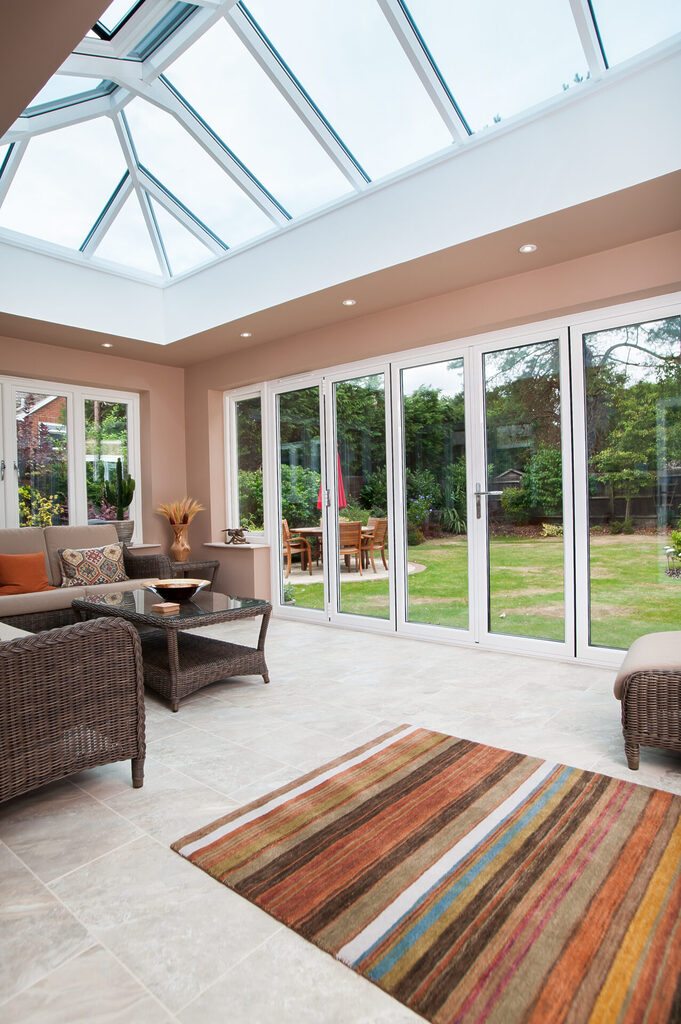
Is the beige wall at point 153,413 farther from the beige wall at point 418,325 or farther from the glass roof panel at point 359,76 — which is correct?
the glass roof panel at point 359,76

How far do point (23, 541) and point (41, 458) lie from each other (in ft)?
3.13

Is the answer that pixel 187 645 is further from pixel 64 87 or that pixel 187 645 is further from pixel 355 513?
pixel 64 87

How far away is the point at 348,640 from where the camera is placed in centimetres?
486

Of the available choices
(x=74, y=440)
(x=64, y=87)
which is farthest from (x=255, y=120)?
(x=74, y=440)

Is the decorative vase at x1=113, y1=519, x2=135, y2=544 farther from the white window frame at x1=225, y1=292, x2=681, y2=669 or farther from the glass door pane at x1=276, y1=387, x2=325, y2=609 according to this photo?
the white window frame at x1=225, y1=292, x2=681, y2=669

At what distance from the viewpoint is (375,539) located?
5105 millimetres

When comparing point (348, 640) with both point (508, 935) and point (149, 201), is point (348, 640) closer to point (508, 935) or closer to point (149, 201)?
point (508, 935)

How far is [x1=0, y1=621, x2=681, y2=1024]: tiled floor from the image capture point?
137 cm

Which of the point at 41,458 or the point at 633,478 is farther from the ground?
the point at 41,458

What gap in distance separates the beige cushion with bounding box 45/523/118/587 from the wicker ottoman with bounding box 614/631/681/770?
14.5ft

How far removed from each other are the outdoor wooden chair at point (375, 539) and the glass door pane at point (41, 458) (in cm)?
292

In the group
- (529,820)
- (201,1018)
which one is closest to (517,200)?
(529,820)

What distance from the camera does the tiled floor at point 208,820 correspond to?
→ 1.37m

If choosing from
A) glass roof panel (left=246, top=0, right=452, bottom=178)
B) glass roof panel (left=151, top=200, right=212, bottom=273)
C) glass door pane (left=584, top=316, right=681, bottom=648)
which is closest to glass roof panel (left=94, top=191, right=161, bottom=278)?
glass roof panel (left=151, top=200, right=212, bottom=273)
